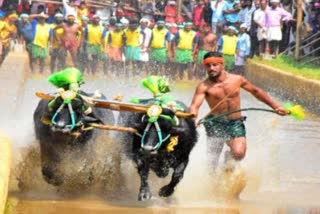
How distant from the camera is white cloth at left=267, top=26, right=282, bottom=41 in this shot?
24.6 meters

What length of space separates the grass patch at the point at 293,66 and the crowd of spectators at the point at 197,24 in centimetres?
63

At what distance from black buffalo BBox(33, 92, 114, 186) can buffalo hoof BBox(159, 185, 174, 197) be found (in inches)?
32.2

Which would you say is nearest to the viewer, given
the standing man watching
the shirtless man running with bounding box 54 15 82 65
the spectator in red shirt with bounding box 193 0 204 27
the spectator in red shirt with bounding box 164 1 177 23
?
the standing man watching

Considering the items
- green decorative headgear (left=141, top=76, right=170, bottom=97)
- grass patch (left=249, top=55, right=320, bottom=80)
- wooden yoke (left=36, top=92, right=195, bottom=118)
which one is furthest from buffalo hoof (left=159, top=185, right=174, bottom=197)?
grass patch (left=249, top=55, right=320, bottom=80)

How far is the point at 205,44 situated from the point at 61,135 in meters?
15.7

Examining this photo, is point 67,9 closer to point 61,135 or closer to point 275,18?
point 275,18

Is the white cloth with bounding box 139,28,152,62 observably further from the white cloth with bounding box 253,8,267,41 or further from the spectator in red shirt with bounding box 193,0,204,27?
the white cloth with bounding box 253,8,267,41

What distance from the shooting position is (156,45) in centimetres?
2547

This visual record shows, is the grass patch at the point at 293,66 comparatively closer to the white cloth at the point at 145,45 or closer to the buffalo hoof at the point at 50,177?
the white cloth at the point at 145,45

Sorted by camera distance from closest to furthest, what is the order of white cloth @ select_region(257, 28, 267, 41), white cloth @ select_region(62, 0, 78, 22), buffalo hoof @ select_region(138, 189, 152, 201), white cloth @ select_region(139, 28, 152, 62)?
buffalo hoof @ select_region(138, 189, 152, 201), white cloth @ select_region(257, 28, 267, 41), white cloth @ select_region(139, 28, 152, 62), white cloth @ select_region(62, 0, 78, 22)

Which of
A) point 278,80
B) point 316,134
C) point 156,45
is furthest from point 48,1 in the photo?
point 316,134

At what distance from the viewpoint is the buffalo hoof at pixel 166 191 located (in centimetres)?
1016

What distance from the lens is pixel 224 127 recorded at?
1084 centimetres

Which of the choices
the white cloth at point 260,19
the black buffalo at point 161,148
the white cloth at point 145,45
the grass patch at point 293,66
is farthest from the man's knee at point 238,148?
the white cloth at point 145,45
